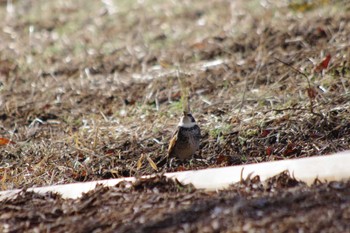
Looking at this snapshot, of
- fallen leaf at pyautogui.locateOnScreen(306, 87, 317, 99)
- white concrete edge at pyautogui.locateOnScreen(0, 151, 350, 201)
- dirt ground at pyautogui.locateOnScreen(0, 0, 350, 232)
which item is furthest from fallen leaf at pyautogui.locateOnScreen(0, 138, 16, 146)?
fallen leaf at pyautogui.locateOnScreen(306, 87, 317, 99)

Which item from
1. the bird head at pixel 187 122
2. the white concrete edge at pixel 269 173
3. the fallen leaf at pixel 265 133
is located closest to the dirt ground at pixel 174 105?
the fallen leaf at pixel 265 133

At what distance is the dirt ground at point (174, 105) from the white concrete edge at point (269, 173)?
117 mm

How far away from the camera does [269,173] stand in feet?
13.2

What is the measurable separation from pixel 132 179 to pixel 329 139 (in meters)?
1.46

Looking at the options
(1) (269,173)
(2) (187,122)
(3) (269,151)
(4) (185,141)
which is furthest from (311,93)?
(1) (269,173)

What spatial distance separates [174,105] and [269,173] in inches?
94.8

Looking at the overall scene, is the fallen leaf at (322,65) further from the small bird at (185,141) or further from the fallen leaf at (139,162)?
the fallen leaf at (139,162)

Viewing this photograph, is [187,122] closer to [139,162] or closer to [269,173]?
[139,162]

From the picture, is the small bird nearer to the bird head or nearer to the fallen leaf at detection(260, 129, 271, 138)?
the bird head

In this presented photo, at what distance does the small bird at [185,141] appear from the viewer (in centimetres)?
495

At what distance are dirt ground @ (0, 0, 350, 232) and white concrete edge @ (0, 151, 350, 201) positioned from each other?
0.38ft

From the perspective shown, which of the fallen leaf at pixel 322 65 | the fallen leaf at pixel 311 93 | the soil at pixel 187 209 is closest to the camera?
the soil at pixel 187 209

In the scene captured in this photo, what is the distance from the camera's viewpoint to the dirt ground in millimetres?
3631

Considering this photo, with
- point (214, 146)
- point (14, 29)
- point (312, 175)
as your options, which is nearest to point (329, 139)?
point (214, 146)
